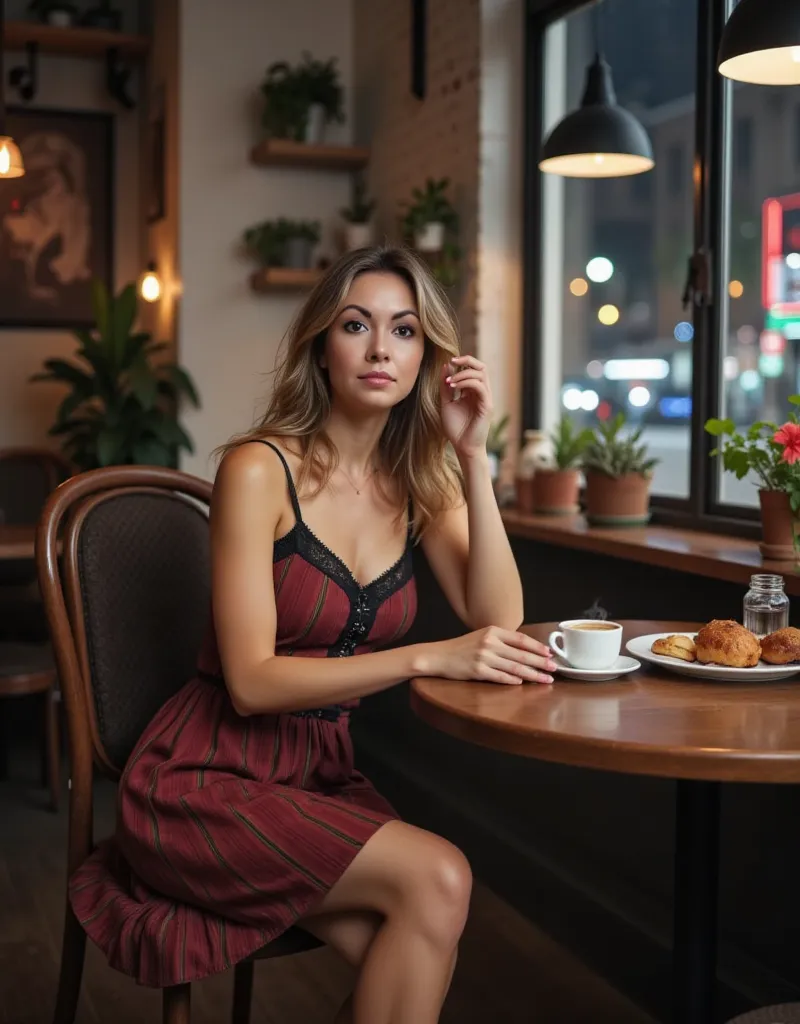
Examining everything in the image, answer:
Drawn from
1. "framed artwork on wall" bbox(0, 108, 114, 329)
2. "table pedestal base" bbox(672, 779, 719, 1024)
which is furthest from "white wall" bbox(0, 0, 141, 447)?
"table pedestal base" bbox(672, 779, 719, 1024)

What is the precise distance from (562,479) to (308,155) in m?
1.82

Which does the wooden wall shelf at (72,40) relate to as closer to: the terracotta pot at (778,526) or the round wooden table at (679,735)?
the terracotta pot at (778,526)

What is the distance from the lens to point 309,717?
1882 mm

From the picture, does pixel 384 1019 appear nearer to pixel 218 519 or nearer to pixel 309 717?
pixel 309 717

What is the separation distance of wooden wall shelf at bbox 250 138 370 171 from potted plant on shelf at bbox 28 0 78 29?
1.27 meters

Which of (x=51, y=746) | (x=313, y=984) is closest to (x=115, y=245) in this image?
(x=51, y=746)

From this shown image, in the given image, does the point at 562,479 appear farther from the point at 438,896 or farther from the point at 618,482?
the point at 438,896

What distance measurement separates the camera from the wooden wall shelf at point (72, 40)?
202 inches

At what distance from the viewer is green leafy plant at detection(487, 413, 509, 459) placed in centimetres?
354

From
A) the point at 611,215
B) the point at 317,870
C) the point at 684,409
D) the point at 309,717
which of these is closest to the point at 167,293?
the point at 611,215

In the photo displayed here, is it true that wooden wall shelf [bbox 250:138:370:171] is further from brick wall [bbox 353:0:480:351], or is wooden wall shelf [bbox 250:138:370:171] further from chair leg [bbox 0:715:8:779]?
chair leg [bbox 0:715:8:779]

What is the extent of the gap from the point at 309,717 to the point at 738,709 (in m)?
0.66

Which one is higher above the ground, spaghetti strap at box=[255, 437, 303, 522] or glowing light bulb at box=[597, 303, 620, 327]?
glowing light bulb at box=[597, 303, 620, 327]

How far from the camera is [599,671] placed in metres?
1.64
